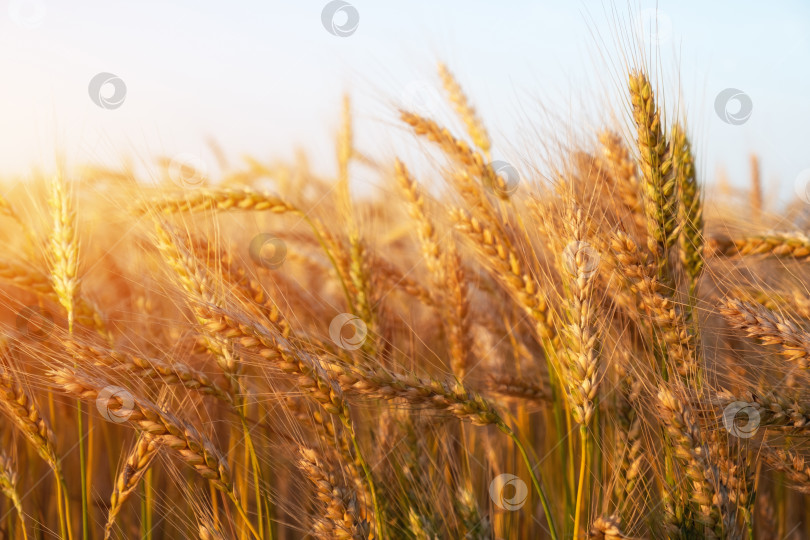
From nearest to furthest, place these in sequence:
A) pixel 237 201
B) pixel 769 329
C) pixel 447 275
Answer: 1. pixel 769 329
2. pixel 447 275
3. pixel 237 201

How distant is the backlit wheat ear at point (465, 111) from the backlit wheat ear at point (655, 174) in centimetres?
75

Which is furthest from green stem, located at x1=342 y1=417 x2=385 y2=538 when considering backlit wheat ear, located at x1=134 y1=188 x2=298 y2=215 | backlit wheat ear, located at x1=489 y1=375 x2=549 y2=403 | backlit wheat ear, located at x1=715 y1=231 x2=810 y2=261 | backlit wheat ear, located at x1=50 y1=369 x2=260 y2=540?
backlit wheat ear, located at x1=715 y1=231 x2=810 y2=261

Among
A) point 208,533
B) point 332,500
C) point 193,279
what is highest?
point 193,279

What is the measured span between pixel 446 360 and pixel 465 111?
0.94 metres

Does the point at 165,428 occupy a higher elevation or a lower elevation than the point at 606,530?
higher

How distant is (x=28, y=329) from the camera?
1448 millimetres

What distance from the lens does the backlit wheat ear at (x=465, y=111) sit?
2.13 m

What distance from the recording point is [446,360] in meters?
2.00

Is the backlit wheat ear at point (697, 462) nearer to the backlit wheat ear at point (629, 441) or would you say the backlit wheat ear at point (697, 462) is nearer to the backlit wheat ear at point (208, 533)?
the backlit wheat ear at point (629, 441)

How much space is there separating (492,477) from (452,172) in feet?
3.05

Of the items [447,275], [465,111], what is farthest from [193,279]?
[465,111]

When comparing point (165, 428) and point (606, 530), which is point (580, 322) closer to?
point (606, 530)

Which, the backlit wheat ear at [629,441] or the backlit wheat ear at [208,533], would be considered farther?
the backlit wheat ear at [629,441]

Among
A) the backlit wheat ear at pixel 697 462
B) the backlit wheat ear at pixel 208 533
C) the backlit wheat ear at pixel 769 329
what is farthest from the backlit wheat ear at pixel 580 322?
the backlit wheat ear at pixel 208 533
